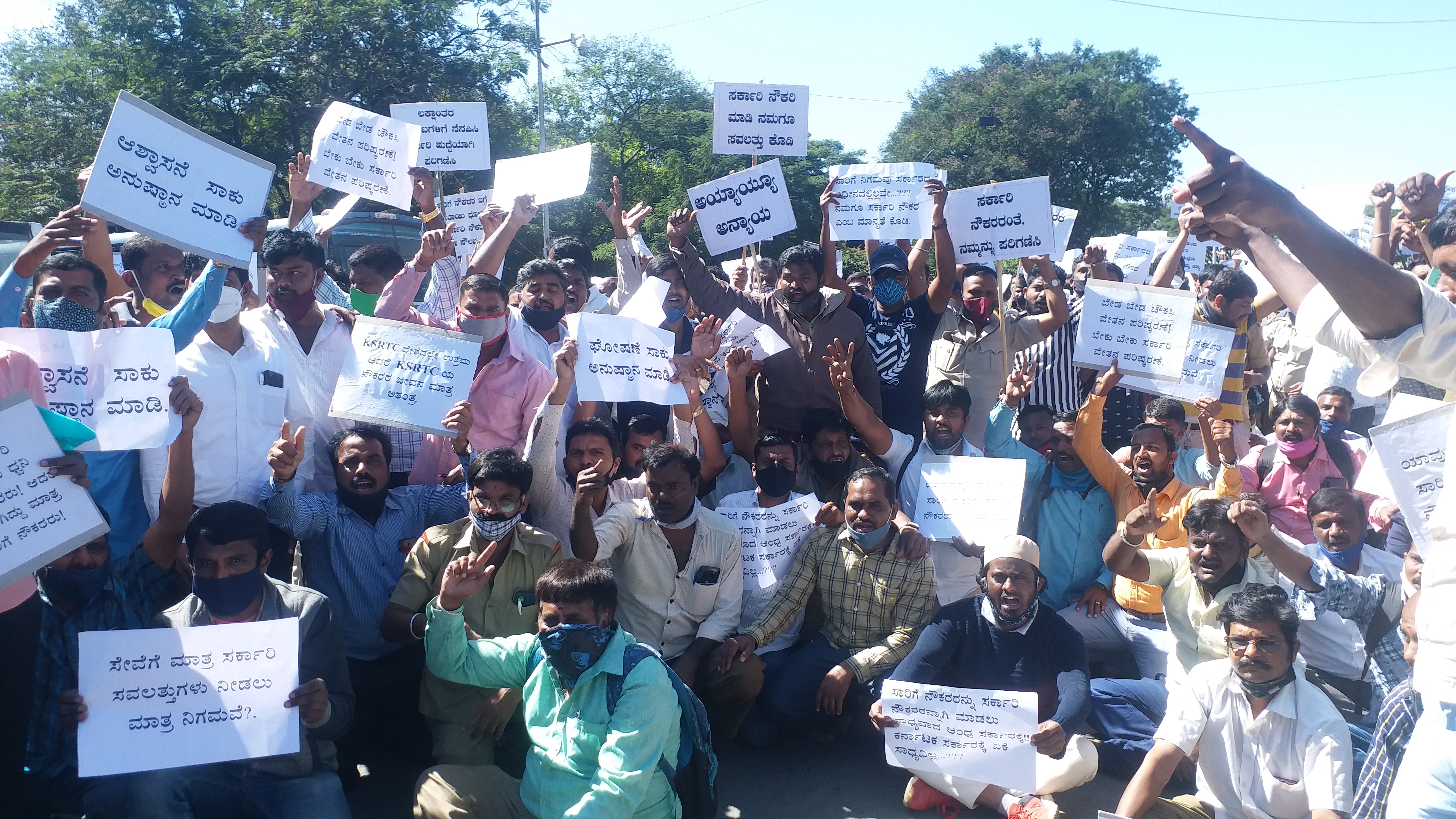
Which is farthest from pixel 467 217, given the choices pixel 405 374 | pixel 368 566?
pixel 368 566

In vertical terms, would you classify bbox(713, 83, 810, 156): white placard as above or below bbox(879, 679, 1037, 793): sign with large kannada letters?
above

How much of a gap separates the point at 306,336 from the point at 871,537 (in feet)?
9.27

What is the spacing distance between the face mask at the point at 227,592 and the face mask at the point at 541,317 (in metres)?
2.17

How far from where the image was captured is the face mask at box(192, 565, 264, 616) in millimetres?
3424

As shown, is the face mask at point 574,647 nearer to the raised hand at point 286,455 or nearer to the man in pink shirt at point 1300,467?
the raised hand at point 286,455

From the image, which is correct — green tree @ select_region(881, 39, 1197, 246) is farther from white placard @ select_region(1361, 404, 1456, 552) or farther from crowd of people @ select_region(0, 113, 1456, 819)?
white placard @ select_region(1361, 404, 1456, 552)

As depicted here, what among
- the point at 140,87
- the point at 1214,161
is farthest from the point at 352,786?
the point at 140,87

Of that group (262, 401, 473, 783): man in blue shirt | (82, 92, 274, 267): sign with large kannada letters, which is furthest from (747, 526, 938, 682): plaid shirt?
(82, 92, 274, 267): sign with large kannada letters

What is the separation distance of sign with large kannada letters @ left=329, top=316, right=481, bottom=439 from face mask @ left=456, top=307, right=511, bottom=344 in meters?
0.53

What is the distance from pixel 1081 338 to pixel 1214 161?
3.68 m

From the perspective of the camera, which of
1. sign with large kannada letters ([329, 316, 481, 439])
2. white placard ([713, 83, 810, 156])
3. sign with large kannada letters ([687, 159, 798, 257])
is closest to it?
sign with large kannada letters ([329, 316, 481, 439])

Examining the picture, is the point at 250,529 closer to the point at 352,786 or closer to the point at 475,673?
the point at 475,673

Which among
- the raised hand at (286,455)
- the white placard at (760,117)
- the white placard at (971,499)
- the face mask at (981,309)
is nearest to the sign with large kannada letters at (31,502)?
the raised hand at (286,455)

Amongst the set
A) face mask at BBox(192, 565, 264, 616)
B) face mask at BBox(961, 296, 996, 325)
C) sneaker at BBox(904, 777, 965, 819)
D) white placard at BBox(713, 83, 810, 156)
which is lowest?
sneaker at BBox(904, 777, 965, 819)
